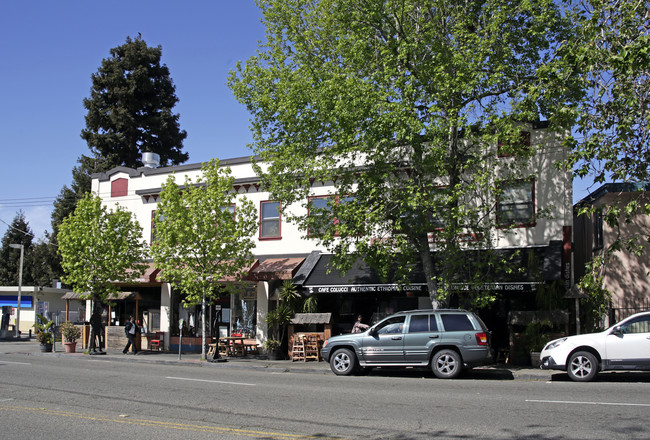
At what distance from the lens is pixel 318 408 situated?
10258 millimetres

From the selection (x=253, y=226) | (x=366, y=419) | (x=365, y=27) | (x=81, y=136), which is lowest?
(x=366, y=419)

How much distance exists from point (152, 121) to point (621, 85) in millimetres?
41895

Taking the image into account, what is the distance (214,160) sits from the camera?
22906 millimetres

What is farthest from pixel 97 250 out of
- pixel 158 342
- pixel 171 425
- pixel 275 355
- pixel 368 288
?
pixel 171 425

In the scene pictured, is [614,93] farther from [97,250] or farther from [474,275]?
[97,250]

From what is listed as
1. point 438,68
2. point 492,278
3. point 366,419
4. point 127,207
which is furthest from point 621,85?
point 127,207

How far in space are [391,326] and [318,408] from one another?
6256 mm

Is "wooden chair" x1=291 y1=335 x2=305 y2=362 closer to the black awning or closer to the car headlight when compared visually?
the black awning

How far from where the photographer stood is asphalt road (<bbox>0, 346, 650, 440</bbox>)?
8.26 m

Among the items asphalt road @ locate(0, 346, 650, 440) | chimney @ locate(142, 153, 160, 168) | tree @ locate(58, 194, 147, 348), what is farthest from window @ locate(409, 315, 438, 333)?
chimney @ locate(142, 153, 160, 168)

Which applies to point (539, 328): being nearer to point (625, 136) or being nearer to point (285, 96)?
point (625, 136)

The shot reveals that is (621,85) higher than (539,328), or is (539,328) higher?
(621,85)

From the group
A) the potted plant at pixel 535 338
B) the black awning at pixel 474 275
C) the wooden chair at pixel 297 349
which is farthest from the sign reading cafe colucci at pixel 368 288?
the potted plant at pixel 535 338

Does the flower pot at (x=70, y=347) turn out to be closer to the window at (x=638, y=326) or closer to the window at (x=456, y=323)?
the window at (x=456, y=323)
